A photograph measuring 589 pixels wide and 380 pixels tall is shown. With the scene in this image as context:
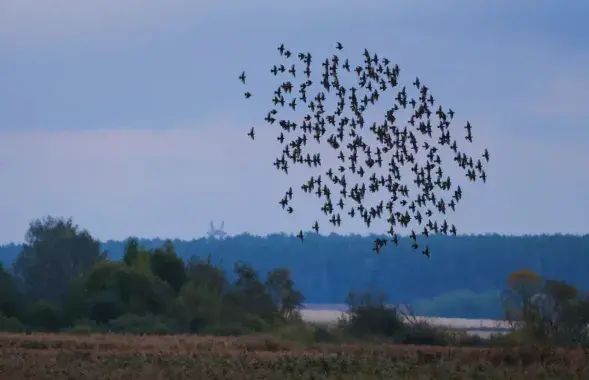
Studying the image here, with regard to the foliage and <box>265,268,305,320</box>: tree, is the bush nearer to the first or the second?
<box>265,268,305,320</box>: tree

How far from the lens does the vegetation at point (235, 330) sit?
31.4m

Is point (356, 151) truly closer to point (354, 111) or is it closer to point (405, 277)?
point (354, 111)

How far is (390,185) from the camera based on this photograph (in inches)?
1041

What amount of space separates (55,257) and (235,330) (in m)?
40.8

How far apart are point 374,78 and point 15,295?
159ft

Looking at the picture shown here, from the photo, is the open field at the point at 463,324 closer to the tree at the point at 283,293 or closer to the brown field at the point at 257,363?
the tree at the point at 283,293

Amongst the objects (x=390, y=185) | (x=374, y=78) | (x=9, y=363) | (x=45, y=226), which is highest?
(x=45, y=226)

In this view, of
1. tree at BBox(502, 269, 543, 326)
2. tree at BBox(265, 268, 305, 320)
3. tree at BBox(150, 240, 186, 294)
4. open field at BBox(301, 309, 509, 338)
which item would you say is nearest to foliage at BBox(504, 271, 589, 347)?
tree at BBox(502, 269, 543, 326)

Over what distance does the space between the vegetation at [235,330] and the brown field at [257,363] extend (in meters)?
0.07

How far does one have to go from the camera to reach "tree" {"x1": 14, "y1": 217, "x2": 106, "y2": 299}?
97938 mm

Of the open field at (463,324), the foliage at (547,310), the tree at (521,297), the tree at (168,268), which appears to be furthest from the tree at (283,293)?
the foliage at (547,310)

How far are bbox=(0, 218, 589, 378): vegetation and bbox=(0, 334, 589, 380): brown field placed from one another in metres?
0.07

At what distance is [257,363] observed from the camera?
32750 millimetres

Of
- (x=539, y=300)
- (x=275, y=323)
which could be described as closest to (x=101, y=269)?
(x=275, y=323)
